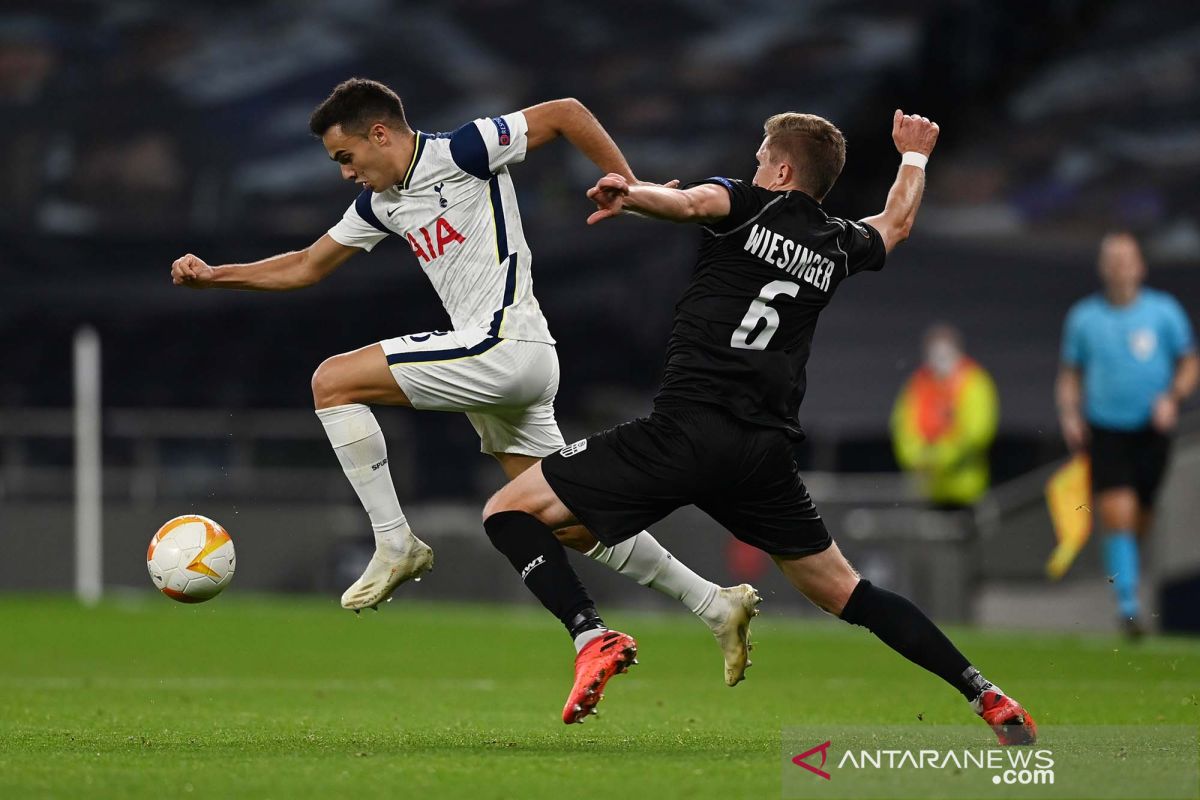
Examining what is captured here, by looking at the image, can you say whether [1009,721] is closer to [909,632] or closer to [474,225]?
[909,632]

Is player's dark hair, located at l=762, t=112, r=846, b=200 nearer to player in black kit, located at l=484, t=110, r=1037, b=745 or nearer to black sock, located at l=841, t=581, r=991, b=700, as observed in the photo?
player in black kit, located at l=484, t=110, r=1037, b=745

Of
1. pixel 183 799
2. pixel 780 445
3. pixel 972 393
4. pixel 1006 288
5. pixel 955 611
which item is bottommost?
pixel 183 799

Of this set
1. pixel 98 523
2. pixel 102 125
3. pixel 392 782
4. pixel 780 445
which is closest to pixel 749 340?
pixel 780 445

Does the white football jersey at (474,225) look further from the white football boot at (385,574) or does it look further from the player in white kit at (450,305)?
the white football boot at (385,574)

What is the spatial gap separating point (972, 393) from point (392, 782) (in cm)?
990

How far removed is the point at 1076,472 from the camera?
12391 mm

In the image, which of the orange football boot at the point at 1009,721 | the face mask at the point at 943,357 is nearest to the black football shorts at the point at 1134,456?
the face mask at the point at 943,357

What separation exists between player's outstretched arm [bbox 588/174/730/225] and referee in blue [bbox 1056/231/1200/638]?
5922 mm

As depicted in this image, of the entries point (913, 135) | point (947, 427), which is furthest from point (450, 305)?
point (947, 427)

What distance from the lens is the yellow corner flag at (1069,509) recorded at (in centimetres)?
1218

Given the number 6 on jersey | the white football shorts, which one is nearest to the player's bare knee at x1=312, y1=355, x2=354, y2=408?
the white football shorts

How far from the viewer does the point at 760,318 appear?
5762 mm

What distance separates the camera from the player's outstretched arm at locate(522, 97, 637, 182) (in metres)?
6.40

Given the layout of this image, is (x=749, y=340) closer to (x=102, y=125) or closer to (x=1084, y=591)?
(x=1084, y=591)
